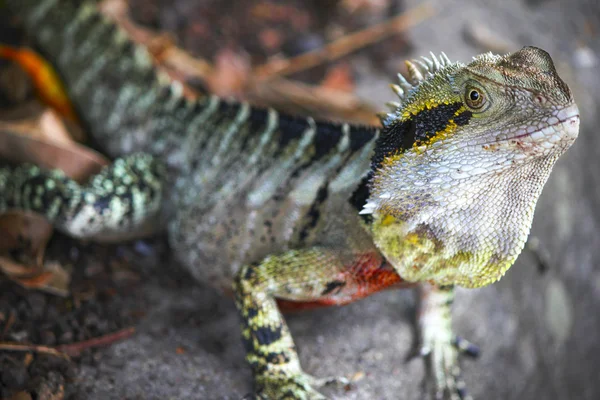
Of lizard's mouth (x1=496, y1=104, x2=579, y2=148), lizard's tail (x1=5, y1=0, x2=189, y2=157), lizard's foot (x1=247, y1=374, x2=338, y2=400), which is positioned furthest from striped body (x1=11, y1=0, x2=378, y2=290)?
lizard's mouth (x1=496, y1=104, x2=579, y2=148)

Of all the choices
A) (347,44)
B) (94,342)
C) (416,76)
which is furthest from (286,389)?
(347,44)

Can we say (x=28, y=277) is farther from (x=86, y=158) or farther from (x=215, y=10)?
(x=215, y=10)

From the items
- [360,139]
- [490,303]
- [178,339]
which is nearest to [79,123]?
[178,339]

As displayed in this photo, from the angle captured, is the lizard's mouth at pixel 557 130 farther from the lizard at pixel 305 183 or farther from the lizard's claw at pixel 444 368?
the lizard's claw at pixel 444 368

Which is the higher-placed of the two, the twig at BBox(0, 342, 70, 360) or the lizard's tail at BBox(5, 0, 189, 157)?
the lizard's tail at BBox(5, 0, 189, 157)

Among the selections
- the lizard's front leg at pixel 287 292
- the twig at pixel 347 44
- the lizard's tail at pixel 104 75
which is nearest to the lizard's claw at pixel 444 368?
the lizard's front leg at pixel 287 292

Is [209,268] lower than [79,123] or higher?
lower

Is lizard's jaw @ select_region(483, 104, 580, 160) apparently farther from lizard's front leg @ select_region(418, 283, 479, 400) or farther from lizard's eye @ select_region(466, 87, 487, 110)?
lizard's front leg @ select_region(418, 283, 479, 400)

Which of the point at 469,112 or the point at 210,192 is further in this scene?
the point at 210,192
